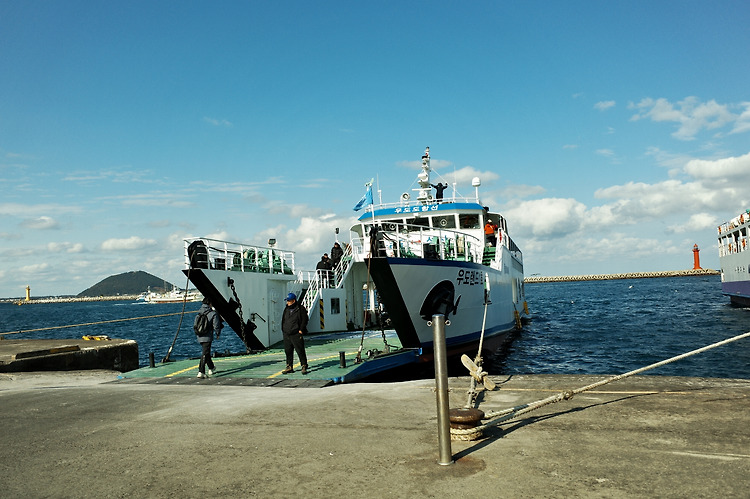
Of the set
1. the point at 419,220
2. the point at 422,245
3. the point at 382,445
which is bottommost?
the point at 382,445

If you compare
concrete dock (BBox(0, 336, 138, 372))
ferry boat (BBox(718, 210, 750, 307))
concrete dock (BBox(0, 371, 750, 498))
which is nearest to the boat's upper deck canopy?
concrete dock (BBox(0, 336, 138, 372))

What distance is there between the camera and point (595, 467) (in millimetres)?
4531

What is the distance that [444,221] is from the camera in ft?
73.3

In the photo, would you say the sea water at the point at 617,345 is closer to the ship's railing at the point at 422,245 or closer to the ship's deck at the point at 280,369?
the ship's deck at the point at 280,369

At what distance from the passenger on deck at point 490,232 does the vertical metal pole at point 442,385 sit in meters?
18.4

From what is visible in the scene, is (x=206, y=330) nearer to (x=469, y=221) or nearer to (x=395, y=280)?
(x=395, y=280)

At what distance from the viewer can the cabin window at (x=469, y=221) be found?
73.0 ft

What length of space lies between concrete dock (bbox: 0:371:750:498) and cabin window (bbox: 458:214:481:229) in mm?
14272

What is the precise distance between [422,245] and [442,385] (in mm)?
11823

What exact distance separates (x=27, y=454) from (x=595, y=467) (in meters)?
5.61

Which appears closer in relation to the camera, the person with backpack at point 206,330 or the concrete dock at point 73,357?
the person with backpack at point 206,330

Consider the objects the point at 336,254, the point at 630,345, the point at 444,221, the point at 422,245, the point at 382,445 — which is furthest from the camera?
the point at 630,345

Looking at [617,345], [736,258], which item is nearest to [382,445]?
[617,345]

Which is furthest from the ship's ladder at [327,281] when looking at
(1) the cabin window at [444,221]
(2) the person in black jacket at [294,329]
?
(2) the person in black jacket at [294,329]
